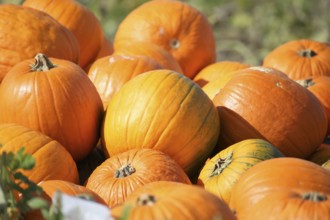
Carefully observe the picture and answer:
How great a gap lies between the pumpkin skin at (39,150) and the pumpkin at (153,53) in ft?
3.50

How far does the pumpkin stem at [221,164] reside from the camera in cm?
278

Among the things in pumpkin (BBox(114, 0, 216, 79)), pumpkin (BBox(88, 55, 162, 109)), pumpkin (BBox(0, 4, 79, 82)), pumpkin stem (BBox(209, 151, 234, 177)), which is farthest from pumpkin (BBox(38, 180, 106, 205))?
pumpkin (BBox(114, 0, 216, 79))

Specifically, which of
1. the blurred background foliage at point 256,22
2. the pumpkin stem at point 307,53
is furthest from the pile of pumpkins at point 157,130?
the blurred background foliage at point 256,22

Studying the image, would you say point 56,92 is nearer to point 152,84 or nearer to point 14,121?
point 14,121

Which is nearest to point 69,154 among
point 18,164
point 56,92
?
point 56,92

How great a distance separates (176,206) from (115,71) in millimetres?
1510

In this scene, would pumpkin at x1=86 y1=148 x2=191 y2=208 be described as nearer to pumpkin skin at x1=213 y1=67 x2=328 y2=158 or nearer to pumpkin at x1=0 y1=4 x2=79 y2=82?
pumpkin skin at x1=213 y1=67 x2=328 y2=158

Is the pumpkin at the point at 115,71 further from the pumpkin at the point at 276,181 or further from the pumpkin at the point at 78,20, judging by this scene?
the pumpkin at the point at 276,181

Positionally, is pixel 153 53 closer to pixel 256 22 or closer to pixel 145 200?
pixel 145 200

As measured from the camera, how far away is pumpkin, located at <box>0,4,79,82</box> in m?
3.34

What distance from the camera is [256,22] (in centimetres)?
971

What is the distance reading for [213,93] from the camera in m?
3.50

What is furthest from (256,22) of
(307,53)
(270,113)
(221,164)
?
(221,164)

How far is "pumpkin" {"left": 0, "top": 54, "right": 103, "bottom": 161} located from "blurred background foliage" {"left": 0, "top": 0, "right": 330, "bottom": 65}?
595cm
